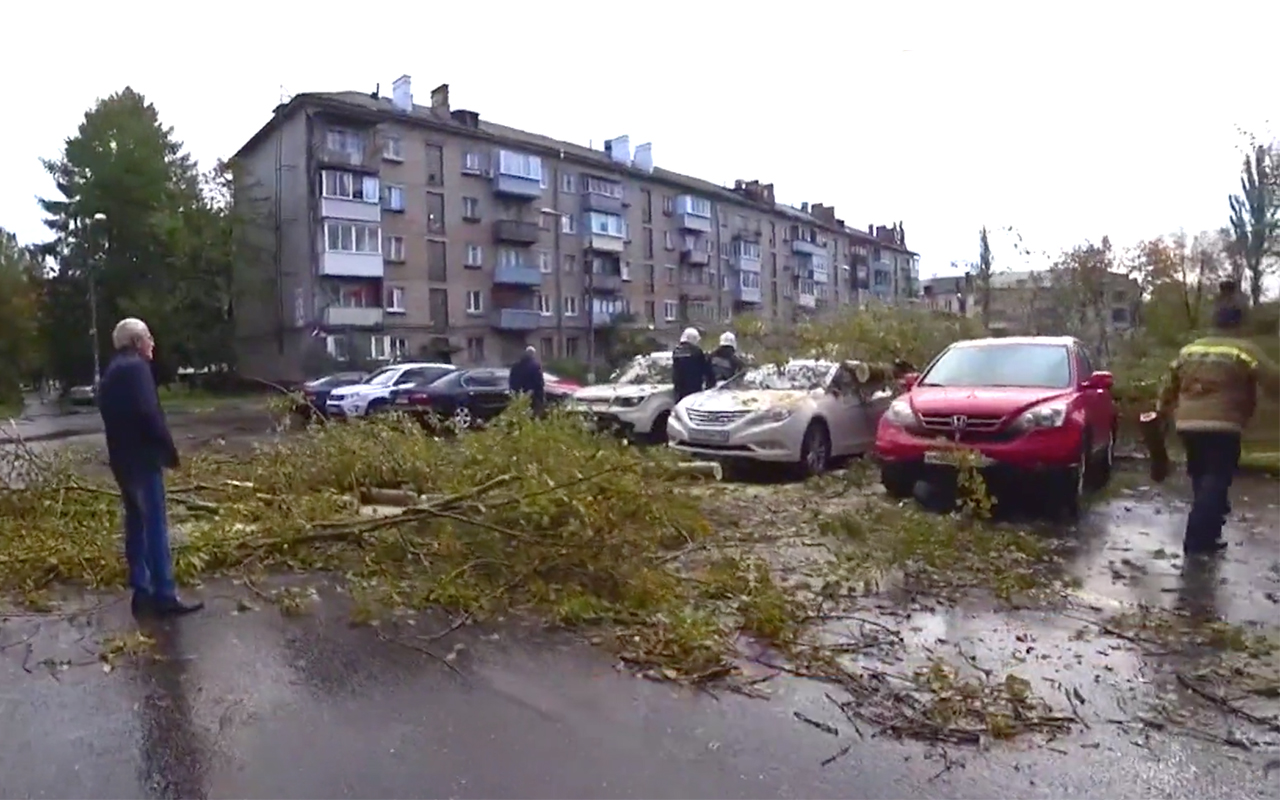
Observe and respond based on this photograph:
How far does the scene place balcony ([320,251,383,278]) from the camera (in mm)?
48094

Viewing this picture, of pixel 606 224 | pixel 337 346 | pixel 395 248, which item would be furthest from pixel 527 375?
pixel 606 224

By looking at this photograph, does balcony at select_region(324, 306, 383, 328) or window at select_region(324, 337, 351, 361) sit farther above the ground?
balcony at select_region(324, 306, 383, 328)

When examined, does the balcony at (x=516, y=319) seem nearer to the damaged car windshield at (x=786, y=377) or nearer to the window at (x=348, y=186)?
the window at (x=348, y=186)

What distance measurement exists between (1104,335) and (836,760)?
16098 millimetres

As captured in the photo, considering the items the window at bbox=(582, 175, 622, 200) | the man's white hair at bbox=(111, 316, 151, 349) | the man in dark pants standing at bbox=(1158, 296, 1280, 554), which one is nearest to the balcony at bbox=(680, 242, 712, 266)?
the window at bbox=(582, 175, 622, 200)

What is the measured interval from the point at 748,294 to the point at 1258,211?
58.6 metres

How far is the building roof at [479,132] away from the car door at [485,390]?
31.9 metres

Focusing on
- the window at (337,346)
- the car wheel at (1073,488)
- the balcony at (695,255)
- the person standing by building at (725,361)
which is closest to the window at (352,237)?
the window at (337,346)

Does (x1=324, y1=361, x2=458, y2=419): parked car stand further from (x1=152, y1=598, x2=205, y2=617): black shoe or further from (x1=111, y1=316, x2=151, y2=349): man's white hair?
(x1=152, y1=598, x2=205, y2=617): black shoe

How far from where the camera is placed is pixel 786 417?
456 inches

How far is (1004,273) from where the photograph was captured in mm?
21453

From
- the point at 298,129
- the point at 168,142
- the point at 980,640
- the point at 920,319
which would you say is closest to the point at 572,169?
the point at 298,129

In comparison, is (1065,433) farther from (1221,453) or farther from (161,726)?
(161,726)

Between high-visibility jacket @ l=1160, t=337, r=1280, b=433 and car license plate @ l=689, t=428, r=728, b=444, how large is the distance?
515 centimetres
